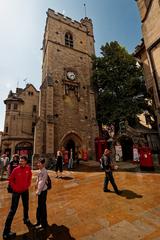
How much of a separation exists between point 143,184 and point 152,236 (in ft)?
12.6

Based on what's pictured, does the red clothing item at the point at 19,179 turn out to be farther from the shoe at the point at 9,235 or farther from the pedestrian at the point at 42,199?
the shoe at the point at 9,235

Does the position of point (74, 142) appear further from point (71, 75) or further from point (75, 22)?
point (75, 22)

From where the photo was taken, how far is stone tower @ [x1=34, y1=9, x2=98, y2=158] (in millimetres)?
16408

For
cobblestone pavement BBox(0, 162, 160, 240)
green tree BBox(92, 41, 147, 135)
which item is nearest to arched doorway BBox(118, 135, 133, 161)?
green tree BBox(92, 41, 147, 135)

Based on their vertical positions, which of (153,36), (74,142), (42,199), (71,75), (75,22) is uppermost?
(75,22)

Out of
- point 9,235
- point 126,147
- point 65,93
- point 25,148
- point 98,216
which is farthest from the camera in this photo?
point 25,148

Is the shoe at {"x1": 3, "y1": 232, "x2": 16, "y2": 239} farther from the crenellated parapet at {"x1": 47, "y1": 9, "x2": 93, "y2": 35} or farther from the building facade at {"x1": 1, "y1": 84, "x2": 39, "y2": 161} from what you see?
the crenellated parapet at {"x1": 47, "y1": 9, "x2": 93, "y2": 35}

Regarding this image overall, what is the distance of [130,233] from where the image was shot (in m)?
3.12

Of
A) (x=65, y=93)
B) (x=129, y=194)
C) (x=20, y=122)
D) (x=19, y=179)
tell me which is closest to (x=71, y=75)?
(x=65, y=93)

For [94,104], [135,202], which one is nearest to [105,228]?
[135,202]

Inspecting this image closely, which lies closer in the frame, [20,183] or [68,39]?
[20,183]

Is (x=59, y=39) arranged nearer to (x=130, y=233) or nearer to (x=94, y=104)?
(x=94, y=104)

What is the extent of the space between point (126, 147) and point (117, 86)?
7.96 m

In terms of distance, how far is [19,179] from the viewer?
3.75 m
